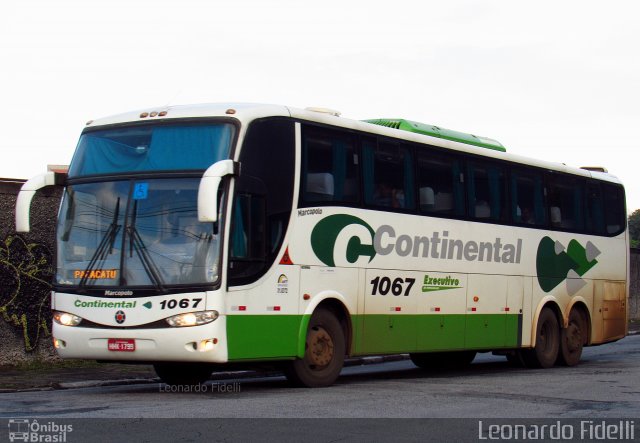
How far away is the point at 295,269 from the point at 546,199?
7790mm

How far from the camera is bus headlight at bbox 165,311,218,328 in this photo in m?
12.8

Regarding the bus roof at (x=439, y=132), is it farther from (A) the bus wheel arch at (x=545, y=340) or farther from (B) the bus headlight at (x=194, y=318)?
(B) the bus headlight at (x=194, y=318)

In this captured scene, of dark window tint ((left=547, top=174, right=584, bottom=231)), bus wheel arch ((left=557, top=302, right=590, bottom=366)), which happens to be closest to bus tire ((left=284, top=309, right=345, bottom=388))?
dark window tint ((left=547, top=174, right=584, bottom=231))

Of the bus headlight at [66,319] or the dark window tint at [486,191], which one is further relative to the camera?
the dark window tint at [486,191]

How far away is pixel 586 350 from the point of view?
27391 millimetres

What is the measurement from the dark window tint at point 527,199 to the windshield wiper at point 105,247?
324 inches

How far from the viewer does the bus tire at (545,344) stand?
20078 millimetres

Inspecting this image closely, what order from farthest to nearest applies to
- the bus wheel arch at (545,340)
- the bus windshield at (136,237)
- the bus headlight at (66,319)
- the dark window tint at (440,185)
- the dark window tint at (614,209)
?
the dark window tint at (614,209) < the bus wheel arch at (545,340) < the dark window tint at (440,185) < the bus headlight at (66,319) < the bus windshield at (136,237)

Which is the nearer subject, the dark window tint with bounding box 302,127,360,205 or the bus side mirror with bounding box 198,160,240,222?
the bus side mirror with bounding box 198,160,240,222

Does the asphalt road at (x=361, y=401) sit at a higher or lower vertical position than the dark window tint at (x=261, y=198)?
lower

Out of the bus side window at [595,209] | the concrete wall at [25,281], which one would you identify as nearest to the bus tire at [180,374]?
the concrete wall at [25,281]

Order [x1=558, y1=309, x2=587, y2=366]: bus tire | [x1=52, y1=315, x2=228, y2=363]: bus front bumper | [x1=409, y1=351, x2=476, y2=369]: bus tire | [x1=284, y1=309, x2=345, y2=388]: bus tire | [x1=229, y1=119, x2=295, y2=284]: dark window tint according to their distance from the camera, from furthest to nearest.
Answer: [x1=558, y1=309, x2=587, y2=366]: bus tire < [x1=409, y1=351, x2=476, y2=369]: bus tire < [x1=284, y1=309, x2=345, y2=388]: bus tire < [x1=229, y1=119, x2=295, y2=284]: dark window tint < [x1=52, y1=315, x2=228, y2=363]: bus front bumper

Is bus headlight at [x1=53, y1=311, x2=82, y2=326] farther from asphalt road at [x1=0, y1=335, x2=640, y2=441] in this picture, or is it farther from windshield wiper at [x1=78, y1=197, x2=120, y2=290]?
asphalt road at [x1=0, y1=335, x2=640, y2=441]

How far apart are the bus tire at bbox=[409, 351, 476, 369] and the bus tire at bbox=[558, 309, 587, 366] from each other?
5.44ft
